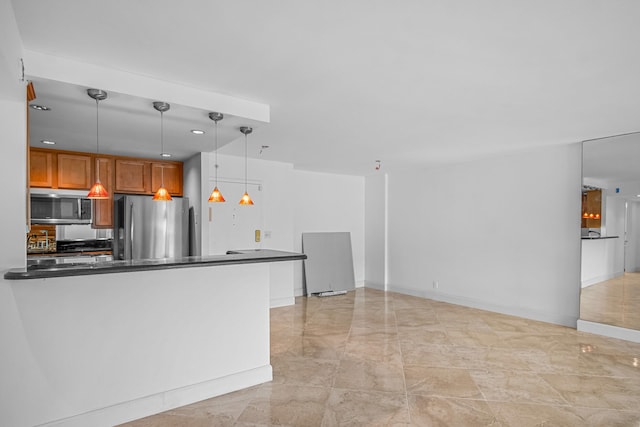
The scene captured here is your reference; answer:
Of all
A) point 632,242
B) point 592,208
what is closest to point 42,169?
point 592,208

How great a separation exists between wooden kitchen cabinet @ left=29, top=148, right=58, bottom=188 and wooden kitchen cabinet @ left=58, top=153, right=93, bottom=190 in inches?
2.9

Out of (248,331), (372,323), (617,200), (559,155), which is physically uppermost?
(559,155)

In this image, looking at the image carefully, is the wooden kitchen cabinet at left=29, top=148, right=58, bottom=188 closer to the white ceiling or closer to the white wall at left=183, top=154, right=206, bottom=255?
the white ceiling

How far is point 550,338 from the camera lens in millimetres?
4504

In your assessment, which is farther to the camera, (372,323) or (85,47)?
(372,323)

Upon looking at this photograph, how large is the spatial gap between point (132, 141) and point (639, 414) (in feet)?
17.6

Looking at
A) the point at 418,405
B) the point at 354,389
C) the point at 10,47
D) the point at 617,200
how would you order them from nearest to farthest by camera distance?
1. the point at 10,47
2. the point at 418,405
3. the point at 354,389
4. the point at 617,200

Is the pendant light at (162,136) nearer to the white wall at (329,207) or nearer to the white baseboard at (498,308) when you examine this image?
the white wall at (329,207)

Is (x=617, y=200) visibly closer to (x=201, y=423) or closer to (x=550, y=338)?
(x=550, y=338)

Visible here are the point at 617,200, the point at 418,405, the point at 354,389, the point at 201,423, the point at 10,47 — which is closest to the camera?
the point at 10,47

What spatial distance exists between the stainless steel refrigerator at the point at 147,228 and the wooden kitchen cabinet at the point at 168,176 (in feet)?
1.68

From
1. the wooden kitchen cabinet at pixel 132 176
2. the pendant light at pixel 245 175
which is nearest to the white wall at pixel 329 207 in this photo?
the pendant light at pixel 245 175

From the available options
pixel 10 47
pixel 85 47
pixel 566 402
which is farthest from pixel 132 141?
pixel 566 402

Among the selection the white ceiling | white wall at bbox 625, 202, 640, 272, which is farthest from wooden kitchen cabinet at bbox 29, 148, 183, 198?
white wall at bbox 625, 202, 640, 272
